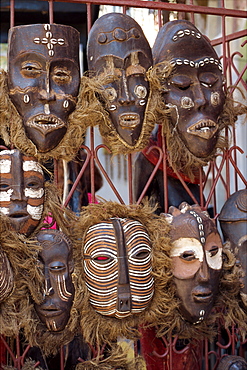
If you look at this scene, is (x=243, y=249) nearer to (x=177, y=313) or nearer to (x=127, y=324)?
(x=177, y=313)

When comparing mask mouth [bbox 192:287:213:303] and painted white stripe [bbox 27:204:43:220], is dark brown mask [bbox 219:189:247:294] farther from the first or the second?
painted white stripe [bbox 27:204:43:220]

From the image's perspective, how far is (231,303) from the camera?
1662mm

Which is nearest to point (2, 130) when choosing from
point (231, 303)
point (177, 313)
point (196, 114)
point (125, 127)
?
point (125, 127)

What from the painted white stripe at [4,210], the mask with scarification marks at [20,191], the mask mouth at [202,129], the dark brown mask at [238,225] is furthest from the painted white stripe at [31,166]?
the dark brown mask at [238,225]

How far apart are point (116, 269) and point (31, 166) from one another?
344 mm

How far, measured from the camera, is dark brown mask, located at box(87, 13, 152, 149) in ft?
5.12

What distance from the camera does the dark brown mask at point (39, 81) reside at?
1.50m

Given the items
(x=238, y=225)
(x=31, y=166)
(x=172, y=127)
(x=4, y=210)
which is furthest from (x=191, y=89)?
(x=4, y=210)

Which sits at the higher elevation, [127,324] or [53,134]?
[53,134]

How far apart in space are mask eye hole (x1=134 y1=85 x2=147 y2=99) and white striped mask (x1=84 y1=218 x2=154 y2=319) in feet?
1.16

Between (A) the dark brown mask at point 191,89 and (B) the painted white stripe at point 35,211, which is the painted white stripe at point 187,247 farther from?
(B) the painted white stripe at point 35,211

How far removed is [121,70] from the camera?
1577 mm

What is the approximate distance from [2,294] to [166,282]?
45 centimetres

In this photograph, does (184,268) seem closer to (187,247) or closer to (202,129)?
(187,247)
